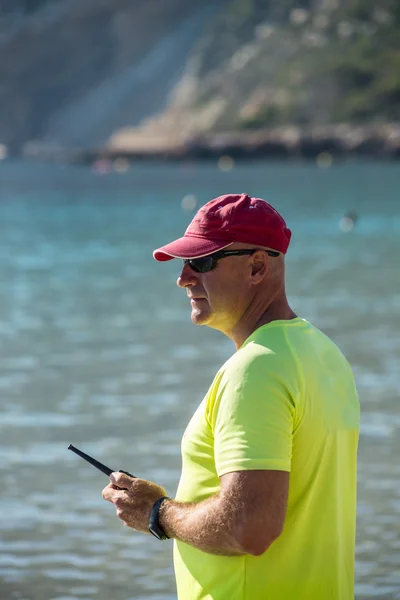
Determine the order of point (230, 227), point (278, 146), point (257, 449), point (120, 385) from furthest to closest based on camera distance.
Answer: point (278, 146) < point (120, 385) < point (230, 227) < point (257, 449)

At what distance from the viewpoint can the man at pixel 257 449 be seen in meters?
2.96

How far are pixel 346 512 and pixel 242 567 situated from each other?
11.1 inches

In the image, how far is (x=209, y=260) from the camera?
128 inches

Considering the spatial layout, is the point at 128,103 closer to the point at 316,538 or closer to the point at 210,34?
the point at 210,34

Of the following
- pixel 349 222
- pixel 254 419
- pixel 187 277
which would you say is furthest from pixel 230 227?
pixel 349 222

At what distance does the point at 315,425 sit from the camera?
308 centimetres

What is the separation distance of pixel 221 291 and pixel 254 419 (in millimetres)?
438

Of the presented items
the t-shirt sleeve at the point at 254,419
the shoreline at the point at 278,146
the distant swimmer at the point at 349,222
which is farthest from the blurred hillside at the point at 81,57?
the t-shirt sleeve at the point at 254,419

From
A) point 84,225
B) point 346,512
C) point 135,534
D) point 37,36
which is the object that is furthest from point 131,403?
point 37,36

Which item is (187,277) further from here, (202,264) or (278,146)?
(278,146)

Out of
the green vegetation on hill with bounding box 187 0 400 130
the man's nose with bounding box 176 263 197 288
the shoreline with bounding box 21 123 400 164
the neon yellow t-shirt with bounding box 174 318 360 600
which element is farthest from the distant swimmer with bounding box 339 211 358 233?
the green vegetation on hill with bounding box 187 0 400 130

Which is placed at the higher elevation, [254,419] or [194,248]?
[194,248]

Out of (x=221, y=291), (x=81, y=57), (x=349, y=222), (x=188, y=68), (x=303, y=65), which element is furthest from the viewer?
(x=81, y=57)

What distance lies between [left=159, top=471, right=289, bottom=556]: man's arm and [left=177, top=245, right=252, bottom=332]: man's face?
0.45 meters
